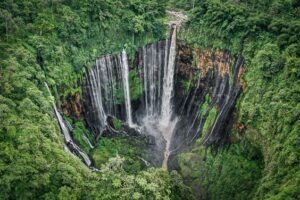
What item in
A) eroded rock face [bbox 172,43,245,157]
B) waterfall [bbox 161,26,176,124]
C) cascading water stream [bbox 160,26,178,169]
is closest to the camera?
eroded rock face [bbox 172,43,245,157]

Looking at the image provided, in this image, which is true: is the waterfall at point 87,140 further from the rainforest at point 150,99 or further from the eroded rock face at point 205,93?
the eroded rock face at point 205,93

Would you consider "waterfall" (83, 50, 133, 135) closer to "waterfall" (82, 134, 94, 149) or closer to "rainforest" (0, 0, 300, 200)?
"rainforest" (0, 0, 300, 200)

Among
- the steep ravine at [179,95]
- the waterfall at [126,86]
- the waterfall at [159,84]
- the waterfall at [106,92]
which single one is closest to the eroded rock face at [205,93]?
the steep ravine at [179,95]

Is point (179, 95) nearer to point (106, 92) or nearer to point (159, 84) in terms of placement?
point (159, 84)

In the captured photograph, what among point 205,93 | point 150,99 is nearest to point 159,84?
point 150,99

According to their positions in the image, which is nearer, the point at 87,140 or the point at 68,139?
the point at 68,139

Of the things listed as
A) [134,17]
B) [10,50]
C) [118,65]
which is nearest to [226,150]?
[118,65]

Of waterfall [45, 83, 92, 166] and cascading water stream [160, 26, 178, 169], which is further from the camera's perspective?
cascading water stream [160, 26, 178, 169]

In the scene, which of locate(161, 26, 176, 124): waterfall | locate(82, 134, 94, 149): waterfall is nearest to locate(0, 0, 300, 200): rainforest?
locate(161, 26, 176, 124): waterfall
